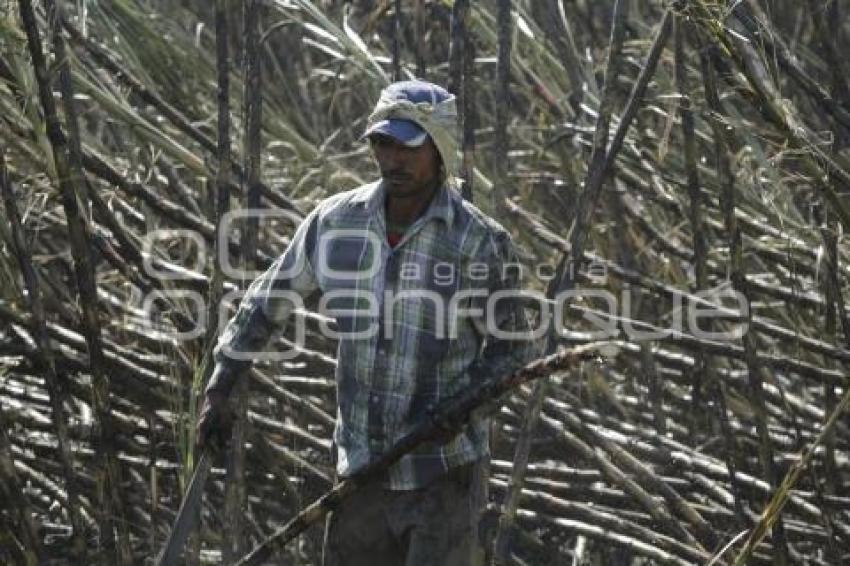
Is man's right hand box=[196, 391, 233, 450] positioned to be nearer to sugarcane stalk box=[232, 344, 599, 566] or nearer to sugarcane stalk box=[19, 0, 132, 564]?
sugarcane stalk box=[232, 344, 599, 566]

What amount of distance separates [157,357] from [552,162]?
1.74m

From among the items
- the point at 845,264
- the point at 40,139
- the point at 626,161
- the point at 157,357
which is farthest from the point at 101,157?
the point at 845,264

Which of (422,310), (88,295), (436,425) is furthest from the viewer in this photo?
(88,295)

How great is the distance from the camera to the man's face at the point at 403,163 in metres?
2.70

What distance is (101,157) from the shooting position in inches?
160

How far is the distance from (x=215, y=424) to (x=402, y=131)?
0.55m

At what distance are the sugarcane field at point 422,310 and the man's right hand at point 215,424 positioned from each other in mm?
11

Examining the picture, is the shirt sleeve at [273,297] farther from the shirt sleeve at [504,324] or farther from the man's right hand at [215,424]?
the shirt sleeve at [504,324]

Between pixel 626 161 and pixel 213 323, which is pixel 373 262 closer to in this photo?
pixel 213 323

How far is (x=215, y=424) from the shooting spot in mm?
2732

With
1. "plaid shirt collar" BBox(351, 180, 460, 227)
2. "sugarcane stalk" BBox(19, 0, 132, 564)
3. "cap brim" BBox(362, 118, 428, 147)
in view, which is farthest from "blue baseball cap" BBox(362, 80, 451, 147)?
"sugarcane stalk" BBox(19, 0, 132, 564)

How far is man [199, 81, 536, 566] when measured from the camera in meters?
2.71
